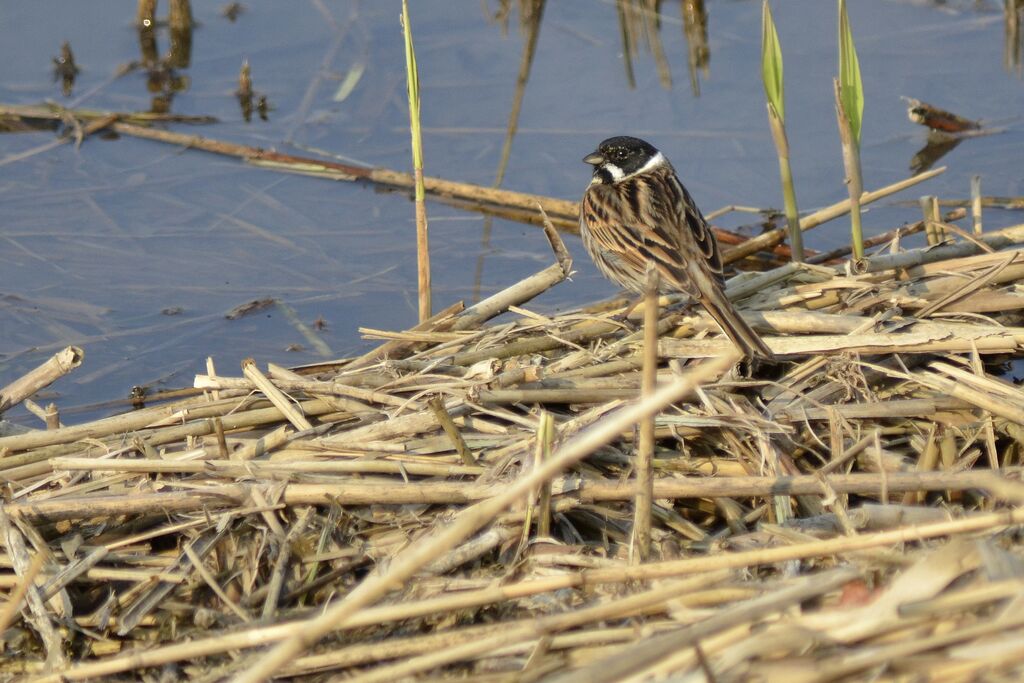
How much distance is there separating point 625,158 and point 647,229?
2.85 feet

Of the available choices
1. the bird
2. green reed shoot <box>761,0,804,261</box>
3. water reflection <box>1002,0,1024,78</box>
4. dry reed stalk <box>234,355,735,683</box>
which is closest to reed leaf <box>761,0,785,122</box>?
green reed shoot <box>761,0,804,261</box>

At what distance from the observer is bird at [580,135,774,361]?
18.4 feet

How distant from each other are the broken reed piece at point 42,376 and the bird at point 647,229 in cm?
242

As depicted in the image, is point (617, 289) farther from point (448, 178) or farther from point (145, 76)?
point (145, 76)

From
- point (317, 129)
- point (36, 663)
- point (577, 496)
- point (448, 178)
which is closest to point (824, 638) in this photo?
point (577, 496)

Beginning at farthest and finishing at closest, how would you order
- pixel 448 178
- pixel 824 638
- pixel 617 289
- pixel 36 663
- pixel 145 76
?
pixel 145 76 < pixel 448 178 < pixel 617 289 < pixel 36 663 < pixel 824 638

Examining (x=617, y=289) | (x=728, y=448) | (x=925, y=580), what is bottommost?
(x=617, y=289)

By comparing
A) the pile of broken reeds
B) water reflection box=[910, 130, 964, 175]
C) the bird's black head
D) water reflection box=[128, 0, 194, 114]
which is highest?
water reflection box=[128, 0, 194, 114]

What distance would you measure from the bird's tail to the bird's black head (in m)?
1.50

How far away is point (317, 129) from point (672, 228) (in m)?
4.41

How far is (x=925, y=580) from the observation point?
324cm

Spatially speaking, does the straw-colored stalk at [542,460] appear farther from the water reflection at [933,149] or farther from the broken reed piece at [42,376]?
the water reflection at [933,149]

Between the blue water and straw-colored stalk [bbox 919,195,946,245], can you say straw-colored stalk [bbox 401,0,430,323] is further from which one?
straw-colored stalk [bbox 919,195,946,245]

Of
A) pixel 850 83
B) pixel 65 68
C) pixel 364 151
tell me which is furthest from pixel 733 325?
pixel 65 68
